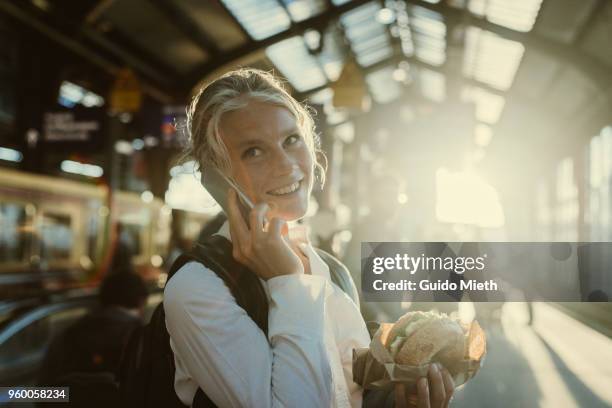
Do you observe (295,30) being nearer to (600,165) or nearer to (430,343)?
(600,165)

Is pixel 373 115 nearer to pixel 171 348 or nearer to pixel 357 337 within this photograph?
pixel 357 337

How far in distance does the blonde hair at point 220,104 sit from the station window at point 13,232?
5.36 meters

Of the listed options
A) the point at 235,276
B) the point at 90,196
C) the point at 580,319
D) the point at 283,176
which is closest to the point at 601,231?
the point at 580,319

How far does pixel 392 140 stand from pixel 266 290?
0.88 meters

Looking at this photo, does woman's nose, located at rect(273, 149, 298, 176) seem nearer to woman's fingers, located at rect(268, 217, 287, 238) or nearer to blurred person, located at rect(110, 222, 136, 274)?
woman's fingers, located at rect(268, 217, 287, 238)

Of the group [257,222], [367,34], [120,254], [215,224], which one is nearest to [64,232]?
[120,254]

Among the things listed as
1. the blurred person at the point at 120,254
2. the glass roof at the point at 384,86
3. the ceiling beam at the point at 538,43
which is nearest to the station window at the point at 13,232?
the blurred person at the point at 120,254

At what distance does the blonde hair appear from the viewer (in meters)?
0.91

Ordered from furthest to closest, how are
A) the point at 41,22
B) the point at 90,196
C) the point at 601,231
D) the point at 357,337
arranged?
the point at 90,196 < the point at 41,22 < the point at 601,231 < the point at 357,337

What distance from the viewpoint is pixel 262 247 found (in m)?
0.79

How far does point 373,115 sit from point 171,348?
1364 millimetres

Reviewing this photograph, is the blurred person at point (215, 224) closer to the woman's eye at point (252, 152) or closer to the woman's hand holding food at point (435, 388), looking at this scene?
the woman's eye at point (252, 152)

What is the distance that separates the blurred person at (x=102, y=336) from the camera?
1958 millimetres

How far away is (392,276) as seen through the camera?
1.19 meters
